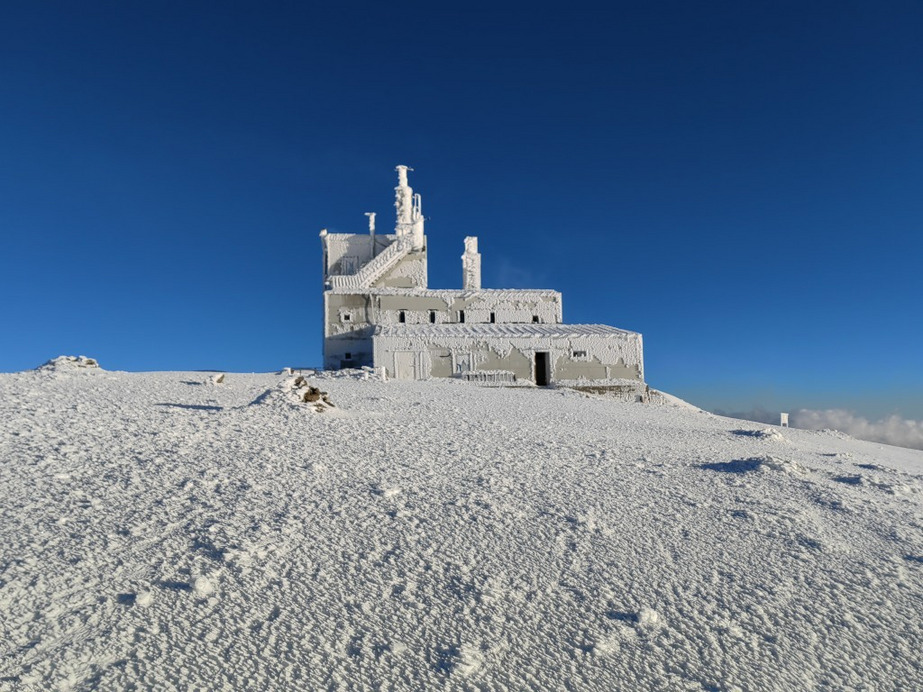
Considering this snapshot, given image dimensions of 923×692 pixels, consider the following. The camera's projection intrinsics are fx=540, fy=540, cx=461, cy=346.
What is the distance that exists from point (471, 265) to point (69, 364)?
28295 mm

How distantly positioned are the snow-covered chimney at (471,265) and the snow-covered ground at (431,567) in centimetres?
3222

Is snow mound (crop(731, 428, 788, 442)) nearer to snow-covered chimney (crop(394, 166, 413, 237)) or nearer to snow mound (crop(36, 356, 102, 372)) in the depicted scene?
snow mound (crop(36, 356, 102, 372))

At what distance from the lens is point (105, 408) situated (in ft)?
32.8

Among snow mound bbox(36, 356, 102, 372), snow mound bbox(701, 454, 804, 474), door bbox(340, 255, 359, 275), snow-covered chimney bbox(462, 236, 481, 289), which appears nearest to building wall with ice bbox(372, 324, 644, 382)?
snow-covered chimney bbox(462, 236, 481, 289)

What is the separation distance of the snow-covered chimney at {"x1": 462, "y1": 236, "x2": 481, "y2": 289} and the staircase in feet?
16.4

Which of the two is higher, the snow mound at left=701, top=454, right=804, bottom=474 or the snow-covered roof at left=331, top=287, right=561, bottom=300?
the snow-covered roof at left=331, top=287, right=561, bottom=300

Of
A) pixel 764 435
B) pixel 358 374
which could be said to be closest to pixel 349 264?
pixel 358 374

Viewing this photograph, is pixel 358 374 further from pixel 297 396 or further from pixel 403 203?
pixel 403 203

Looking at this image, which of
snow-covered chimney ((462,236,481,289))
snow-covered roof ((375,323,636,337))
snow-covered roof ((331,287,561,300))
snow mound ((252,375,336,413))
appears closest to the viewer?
snow mound ((252,375,336,413))

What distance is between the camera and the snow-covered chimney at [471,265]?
4034 centimetres

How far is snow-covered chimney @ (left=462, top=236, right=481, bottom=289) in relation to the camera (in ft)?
132

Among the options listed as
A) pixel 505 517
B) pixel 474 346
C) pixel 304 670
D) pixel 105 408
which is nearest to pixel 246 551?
pixel 304 670

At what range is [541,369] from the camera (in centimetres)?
2945

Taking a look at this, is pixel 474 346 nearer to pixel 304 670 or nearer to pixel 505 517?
pixel 505 517
